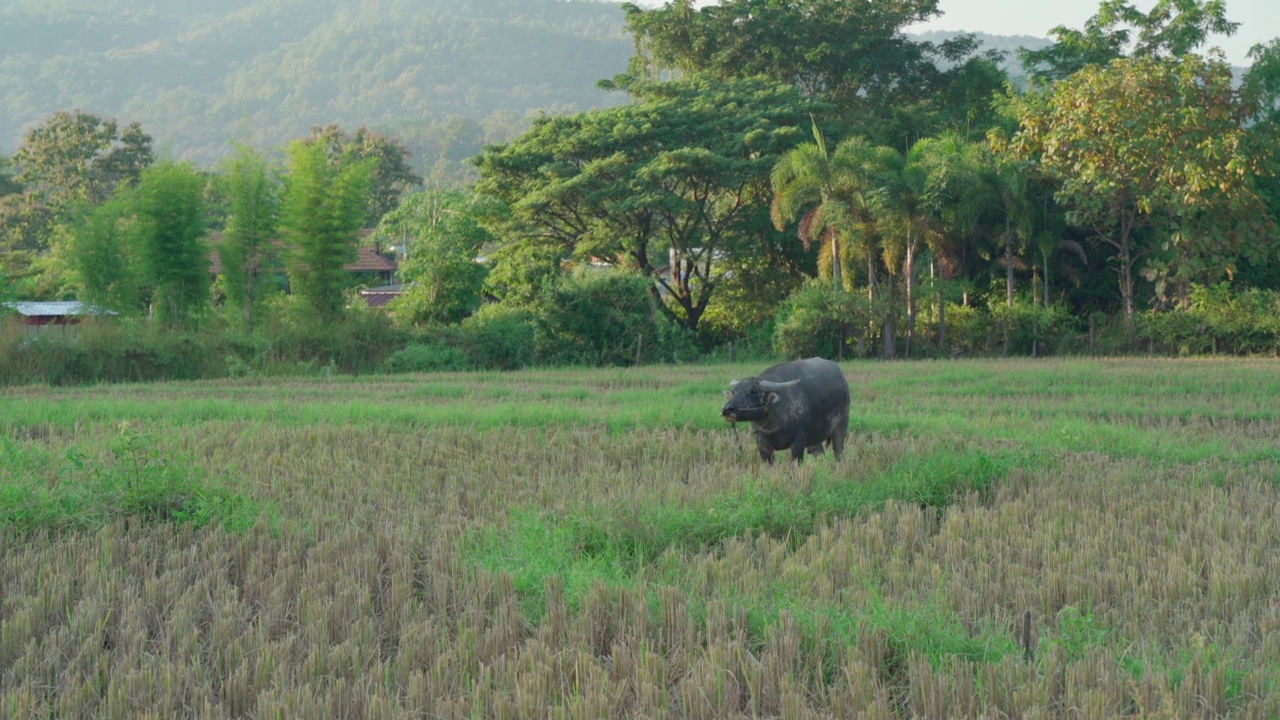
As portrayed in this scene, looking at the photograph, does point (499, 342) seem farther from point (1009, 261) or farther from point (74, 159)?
point (74, 159)

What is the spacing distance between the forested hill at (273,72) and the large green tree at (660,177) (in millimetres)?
110621

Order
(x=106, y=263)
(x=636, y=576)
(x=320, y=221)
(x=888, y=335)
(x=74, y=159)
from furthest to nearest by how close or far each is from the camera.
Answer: (x=74, y=159) < (x=888, y=335) < (x=106, y=263) < (x=320, y=221) < (x=636, y=576)

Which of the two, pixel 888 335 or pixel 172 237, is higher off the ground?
pixel 172 237

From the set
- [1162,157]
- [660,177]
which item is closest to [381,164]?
[660,177]

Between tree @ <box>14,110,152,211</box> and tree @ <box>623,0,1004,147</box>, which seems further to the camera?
tree @ <box>14,110,152,211</box>

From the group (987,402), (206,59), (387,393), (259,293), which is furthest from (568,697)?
(206,59)

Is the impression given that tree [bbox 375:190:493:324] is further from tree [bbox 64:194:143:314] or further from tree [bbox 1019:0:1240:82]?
tree [bbox 1019:0:1240:82]

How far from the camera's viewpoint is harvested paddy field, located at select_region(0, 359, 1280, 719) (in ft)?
11.2

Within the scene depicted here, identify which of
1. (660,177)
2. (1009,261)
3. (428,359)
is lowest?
(428,359)

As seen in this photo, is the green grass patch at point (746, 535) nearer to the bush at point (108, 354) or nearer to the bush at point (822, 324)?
the bush at point (108, 354)

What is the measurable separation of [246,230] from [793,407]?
1370 centimetres

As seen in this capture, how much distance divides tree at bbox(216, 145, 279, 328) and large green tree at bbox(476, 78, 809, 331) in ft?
19.0

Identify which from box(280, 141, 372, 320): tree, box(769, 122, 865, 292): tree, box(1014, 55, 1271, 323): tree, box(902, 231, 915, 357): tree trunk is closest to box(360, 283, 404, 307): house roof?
box(280, 141, 372, 320): tree

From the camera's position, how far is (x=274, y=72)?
6496 inches
